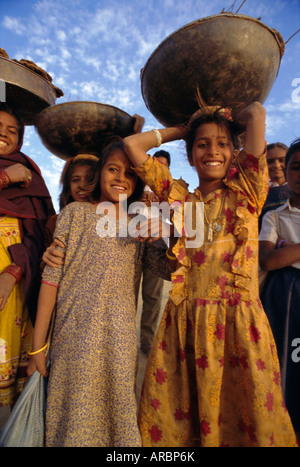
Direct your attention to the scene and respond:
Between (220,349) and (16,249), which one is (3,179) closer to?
(16,249)

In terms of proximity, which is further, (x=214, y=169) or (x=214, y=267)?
(x=214, y=169)

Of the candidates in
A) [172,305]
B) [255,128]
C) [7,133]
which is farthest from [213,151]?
[7,133]

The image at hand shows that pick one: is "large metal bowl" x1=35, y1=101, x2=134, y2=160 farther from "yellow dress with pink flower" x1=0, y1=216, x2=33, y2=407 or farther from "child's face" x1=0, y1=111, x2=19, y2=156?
"yellow dress with pink flower" x1=0, y1=216, x2=33, y2=407

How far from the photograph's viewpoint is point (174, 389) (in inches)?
45.5

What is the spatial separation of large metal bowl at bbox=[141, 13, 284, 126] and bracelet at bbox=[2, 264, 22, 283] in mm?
1287

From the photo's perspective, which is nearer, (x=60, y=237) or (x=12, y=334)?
(x=60, y=237)

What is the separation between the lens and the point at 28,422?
108 cm

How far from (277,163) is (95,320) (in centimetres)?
221

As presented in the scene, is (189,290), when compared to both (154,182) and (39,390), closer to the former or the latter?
(154,182)

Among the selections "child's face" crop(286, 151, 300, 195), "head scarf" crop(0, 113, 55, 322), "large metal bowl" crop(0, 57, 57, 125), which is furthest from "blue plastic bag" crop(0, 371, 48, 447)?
"child's face" crop(286, 151, 300, 195)

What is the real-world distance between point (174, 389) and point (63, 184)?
5.25ft

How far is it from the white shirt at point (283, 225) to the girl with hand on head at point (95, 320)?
740 millimetres
